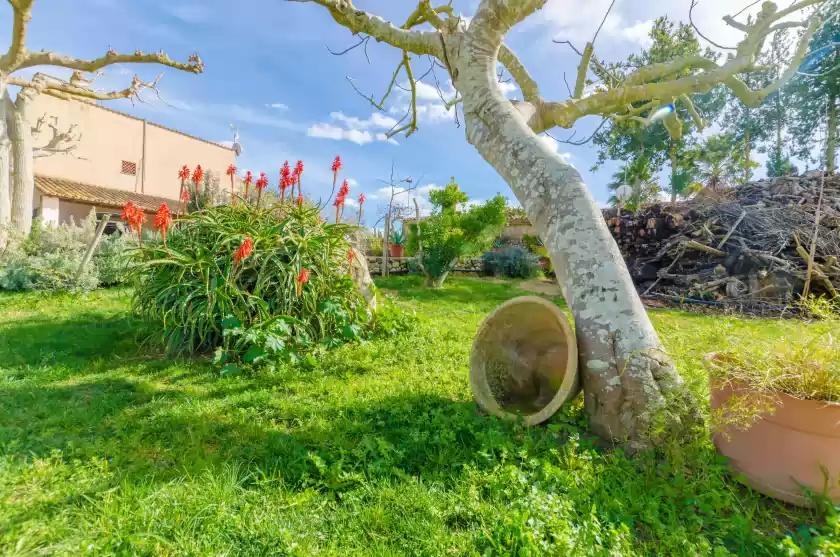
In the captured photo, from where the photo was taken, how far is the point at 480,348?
2479mm

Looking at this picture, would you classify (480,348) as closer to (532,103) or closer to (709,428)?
(709,428)

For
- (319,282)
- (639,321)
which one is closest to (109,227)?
(319,282)

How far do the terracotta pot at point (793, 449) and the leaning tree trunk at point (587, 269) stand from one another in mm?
250

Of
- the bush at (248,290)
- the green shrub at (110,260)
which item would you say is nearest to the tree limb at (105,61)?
the green shrub at (110,260)

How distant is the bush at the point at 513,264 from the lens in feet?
38.1

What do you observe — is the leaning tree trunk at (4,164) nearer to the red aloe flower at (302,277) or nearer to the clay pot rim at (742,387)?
the red aloe flower at (302,277)

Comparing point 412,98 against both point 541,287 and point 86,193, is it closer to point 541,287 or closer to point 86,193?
point 541,287

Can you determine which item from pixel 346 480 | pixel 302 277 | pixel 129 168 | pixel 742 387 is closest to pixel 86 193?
pixel 129 168

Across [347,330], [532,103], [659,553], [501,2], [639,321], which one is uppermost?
[501,2]

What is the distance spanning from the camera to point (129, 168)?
1600 centimetres

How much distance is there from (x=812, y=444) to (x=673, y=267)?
8470 millimetres

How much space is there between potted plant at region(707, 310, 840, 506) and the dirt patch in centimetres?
746

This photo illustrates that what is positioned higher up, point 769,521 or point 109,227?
point 109,227

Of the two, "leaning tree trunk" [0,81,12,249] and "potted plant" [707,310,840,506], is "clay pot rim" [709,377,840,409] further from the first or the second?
"leaning tree trunk" [0,81,12,249]
